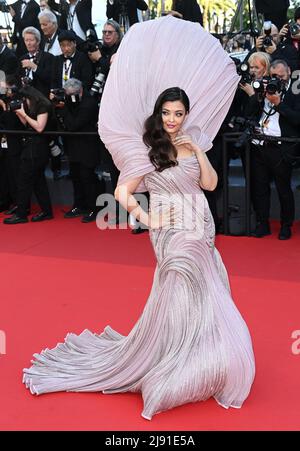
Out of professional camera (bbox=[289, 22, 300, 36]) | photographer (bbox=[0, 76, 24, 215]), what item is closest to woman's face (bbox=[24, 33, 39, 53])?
photographer (bbox=[0, 76, 24, 215])

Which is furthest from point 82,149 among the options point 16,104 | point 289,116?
point 289,116

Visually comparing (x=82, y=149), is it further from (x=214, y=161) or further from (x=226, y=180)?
(x=226, y=180)

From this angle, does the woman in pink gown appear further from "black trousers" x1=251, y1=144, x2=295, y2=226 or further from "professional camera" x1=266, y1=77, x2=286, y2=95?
"black trousers" x1=251, y1=144, x2=295, y2=226

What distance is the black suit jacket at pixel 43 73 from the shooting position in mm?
7590

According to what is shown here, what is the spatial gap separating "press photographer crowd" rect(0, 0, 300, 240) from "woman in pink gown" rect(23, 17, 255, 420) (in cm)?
284

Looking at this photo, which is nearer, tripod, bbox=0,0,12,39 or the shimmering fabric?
the shimmering fabric

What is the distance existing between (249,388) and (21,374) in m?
1.22

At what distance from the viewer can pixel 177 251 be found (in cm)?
347

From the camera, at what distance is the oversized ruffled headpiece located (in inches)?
135

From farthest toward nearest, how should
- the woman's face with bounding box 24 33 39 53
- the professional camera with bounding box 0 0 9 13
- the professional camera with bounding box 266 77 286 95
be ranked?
the professional camera with bounding box 0 0 9 13
the woman's face with bounding box 24 33 39 53
the professional camera with bounding box 266 77 286 95

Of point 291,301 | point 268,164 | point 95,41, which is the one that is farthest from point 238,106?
point 291,301

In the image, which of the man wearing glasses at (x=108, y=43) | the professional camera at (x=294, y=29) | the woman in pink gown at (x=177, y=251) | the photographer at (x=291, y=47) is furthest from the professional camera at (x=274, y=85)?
the woman in pink gown at (x=177, y=251)

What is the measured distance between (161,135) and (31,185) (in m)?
4.31

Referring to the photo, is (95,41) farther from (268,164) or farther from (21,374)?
(21,374)
